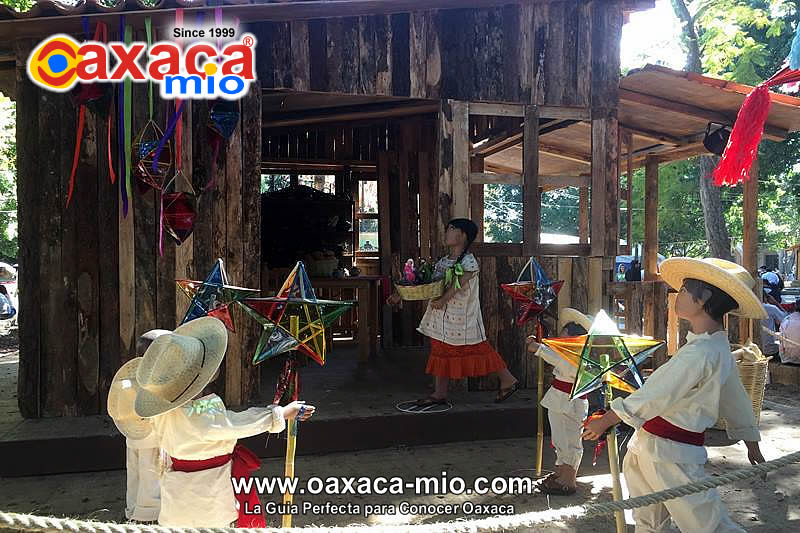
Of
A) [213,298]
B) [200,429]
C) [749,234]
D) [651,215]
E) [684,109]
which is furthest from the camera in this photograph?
[651,215]

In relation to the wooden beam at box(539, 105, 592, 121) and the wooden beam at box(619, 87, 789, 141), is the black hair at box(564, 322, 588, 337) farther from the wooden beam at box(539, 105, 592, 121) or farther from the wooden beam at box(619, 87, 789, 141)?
the wooden beam at box(619, 87, 789, 141)

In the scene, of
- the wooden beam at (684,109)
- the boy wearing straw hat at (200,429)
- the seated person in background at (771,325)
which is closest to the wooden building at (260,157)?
the wooden beam at (684,109)

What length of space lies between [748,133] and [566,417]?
320 cm

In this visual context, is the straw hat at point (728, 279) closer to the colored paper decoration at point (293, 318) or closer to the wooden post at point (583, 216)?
the colored paper decoration at point (293, 318)

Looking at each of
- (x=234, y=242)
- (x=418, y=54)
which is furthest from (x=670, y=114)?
(x=234, y=242)

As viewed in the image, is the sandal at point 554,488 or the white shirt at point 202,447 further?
the sandal at point 554,488

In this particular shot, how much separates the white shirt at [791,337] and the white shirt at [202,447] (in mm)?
7163

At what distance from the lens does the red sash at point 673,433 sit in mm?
2836

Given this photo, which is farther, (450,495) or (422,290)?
(422,290)

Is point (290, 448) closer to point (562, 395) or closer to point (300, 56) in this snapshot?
point (562, 395)

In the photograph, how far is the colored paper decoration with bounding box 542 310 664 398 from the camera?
288cm

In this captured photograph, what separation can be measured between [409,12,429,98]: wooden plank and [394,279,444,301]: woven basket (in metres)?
1.73

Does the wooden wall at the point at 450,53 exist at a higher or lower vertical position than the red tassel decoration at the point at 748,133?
higher

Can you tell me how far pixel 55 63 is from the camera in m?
4.82
